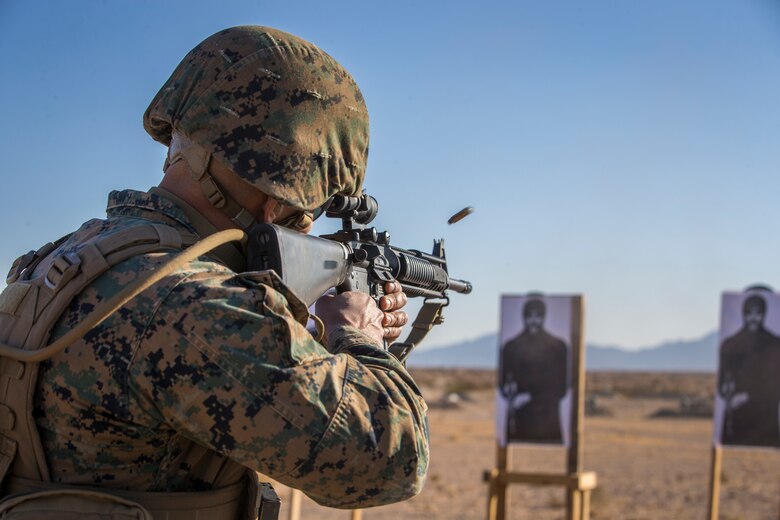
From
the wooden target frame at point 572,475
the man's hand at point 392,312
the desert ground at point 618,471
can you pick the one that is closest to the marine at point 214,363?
the man's hand at point 392,312

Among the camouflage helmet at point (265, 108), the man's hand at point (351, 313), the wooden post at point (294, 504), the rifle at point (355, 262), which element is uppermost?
the camouflage helmet at point (265, 108)

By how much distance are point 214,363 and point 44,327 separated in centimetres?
41

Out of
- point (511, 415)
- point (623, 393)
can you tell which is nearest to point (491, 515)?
point (511, 415)

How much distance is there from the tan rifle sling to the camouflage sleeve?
0.14m

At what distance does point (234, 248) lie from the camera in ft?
7.72

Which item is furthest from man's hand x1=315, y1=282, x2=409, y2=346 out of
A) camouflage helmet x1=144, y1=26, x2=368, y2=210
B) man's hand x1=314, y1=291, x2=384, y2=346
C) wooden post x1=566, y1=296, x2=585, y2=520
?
wooden post x1=566, y1=296, x2=585, y2=520

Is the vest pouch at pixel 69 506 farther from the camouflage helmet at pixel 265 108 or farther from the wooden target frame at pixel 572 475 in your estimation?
the wooden target frame at pixel 572 475

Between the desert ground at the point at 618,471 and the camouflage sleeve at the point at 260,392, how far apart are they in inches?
448

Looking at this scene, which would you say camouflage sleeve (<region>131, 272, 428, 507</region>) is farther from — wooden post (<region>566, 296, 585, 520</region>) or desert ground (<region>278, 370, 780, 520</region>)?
desert ground (<region>278, 370, 780, 520</region>)

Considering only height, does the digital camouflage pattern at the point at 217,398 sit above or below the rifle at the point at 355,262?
below

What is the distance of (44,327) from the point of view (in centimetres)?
198

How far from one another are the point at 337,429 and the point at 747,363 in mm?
7613

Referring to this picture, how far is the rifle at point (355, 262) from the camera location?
2.34 metres

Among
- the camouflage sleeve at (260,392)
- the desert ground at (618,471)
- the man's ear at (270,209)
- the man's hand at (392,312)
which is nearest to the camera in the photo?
the camouflage sleeve at (260,392)
